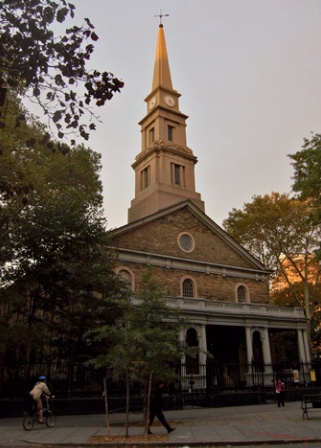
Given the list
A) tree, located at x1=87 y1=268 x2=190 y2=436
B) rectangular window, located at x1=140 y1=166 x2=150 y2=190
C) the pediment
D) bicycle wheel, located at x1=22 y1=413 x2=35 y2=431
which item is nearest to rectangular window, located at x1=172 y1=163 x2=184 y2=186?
rectangular window, located at x1=140 y1=166 x2=150 y2=190

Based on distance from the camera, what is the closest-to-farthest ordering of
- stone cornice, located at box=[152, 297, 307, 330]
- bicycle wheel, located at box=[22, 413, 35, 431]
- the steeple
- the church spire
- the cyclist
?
bicycle wheel, located at box=[22, 413, 35, 431], the cyclist, stone cornice, located at box=[152, 297, 307, 330], the steeple, the church spire

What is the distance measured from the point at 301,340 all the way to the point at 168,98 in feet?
87.6

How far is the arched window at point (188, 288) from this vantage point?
29.8 metres

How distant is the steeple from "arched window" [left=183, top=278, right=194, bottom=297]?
24.1ft

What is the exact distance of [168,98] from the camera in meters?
43.1

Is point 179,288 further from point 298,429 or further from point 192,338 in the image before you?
point 298,429

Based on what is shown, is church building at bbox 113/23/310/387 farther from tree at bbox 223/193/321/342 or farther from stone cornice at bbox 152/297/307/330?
tree at bbox 223/193/321/342

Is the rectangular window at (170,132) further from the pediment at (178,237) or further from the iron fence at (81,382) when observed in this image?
the iron fence at (81,382)

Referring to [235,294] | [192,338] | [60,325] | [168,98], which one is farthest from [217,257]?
[168,98]

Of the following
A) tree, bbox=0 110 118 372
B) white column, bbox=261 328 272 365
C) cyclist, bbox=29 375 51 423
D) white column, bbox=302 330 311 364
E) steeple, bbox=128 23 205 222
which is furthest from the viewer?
steeple, bbox=128 23 205 222

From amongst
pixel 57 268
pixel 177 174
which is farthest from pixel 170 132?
pixel 57 268

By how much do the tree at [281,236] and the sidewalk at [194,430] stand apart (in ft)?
68.0

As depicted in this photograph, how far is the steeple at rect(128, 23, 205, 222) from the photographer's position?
1427 inches

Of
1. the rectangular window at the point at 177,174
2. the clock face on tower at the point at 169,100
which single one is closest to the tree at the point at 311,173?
the rectangular window at the point at 177,174
